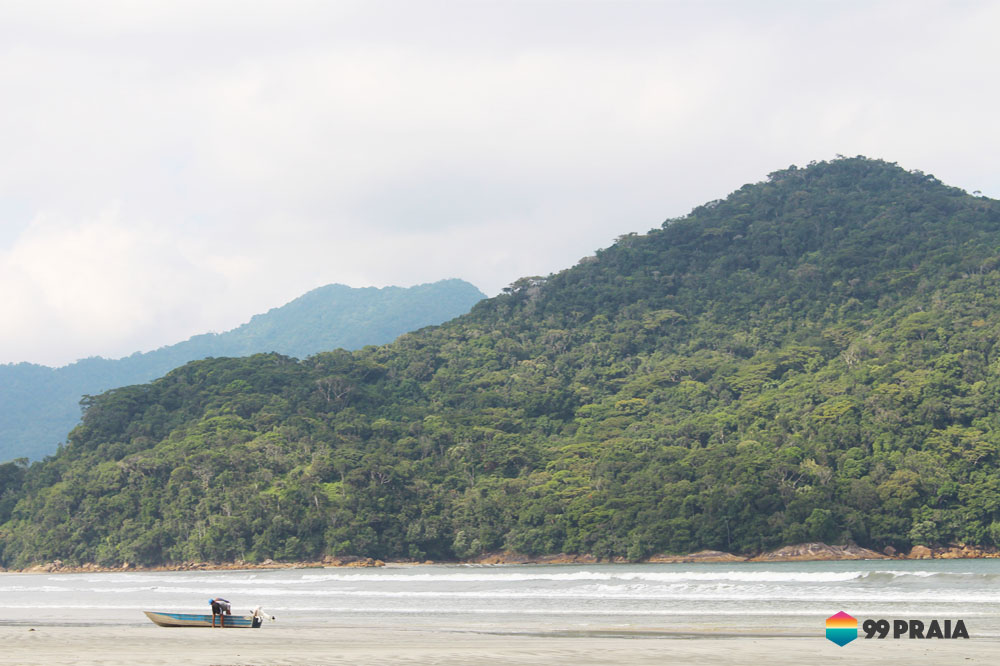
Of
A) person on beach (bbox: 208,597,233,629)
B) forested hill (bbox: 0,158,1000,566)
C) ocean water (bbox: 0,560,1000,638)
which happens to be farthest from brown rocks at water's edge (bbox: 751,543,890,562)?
person on beach (bbox: 208,597,233,629)

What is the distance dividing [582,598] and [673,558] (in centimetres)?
2831

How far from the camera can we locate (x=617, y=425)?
3610 inches

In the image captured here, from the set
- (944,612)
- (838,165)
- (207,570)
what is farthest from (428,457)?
(838,165)

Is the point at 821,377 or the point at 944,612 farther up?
the point at 821,377

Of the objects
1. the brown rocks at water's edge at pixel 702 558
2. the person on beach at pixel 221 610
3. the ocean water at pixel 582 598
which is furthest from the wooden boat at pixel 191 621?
the brown rocks at water's edge at pixel 702 558

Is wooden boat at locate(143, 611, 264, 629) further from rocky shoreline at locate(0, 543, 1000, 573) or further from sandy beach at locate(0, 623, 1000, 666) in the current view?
rocky shoreline at locate(0, 543, 1000, 573)

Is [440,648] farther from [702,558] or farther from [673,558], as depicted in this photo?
[673,558]

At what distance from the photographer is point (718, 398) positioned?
305 feet

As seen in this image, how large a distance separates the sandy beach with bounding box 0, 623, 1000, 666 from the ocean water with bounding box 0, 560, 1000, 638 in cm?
300

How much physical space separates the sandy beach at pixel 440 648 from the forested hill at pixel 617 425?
43.4 m

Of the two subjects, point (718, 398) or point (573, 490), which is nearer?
point (573, 490)

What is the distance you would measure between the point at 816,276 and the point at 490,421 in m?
46.3

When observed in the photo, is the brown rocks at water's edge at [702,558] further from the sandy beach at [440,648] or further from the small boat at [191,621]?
the small boat at [191,621]

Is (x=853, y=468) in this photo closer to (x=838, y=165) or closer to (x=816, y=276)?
(x=816, y=276)
